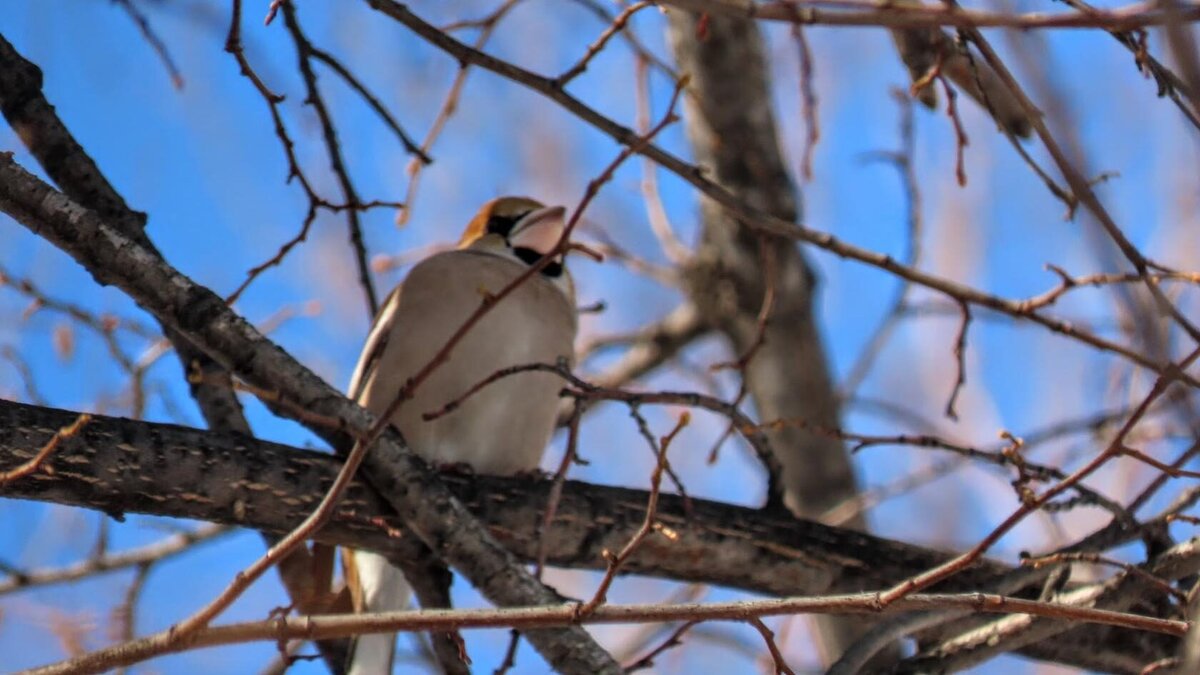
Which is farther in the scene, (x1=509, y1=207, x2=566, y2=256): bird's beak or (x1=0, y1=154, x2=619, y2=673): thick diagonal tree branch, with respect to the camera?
(x1=509, y1=207, x2=566, y2=256): bird's beak

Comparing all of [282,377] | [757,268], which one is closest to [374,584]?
[282,377]

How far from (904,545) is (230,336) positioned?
1511mm

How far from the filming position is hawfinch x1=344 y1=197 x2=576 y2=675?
3.70 meters

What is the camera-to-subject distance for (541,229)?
14.7ft

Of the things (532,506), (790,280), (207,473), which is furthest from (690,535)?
(790,280)

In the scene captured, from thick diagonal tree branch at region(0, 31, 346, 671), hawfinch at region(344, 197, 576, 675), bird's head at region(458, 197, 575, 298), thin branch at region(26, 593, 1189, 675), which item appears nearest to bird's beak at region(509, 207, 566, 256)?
bird's head at region(458, 197, 575, 298)

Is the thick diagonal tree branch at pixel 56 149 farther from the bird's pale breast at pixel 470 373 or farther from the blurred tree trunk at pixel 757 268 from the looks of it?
the blurred tree trunk at pixel 757 268

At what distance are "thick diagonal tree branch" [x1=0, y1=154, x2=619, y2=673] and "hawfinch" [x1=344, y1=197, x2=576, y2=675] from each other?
0.96 m

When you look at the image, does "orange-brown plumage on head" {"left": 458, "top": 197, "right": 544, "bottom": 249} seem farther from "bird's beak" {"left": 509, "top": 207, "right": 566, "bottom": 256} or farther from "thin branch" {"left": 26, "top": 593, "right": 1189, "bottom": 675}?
"thin branch" {"left": 26, "top": 593, "right": 1189, "bottom": 675}

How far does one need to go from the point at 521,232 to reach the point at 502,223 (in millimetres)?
139

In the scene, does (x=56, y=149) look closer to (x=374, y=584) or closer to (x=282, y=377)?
(x=282, y=377)

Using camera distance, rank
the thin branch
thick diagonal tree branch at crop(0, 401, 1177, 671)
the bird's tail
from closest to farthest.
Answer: the thin branch, thick diagonal tree branch at crop(0, 401, 1177, 671), the bird's tail

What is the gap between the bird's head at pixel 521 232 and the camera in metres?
4.46

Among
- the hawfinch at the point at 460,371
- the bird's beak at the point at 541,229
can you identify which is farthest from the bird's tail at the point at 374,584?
the bird's beak at the point at 541,229
